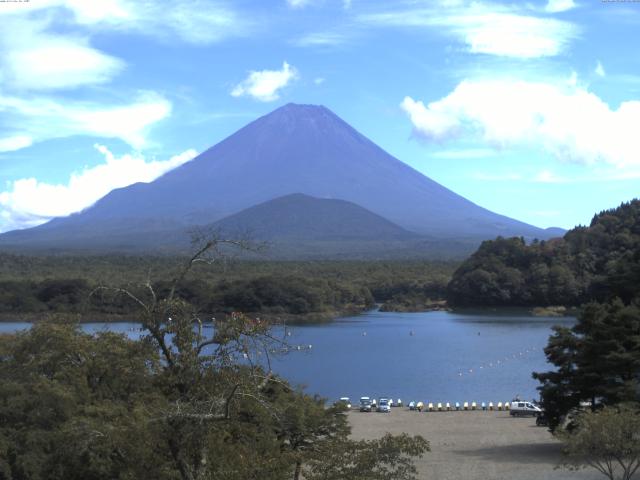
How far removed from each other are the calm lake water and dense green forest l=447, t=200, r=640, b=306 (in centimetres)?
572

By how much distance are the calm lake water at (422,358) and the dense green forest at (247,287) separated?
3.56 m

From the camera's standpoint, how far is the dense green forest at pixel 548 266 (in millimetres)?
57312

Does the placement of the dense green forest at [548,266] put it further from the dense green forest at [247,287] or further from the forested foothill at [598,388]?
the forested foothill at [598,388]

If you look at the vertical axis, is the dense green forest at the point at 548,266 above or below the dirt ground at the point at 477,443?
above

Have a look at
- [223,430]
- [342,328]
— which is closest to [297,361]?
[342,328]

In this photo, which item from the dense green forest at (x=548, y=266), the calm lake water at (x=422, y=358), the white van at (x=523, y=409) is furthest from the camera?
the dense green forest at (x=548, y=266)

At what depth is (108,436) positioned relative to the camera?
628 centimetres

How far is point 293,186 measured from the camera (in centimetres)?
16475

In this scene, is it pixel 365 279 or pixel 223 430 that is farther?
pixel 365 279

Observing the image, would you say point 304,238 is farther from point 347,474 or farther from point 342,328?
point 347,474

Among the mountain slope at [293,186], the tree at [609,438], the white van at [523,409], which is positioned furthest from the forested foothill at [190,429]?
the mountain slope at [293,186]

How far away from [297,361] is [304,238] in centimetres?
10139

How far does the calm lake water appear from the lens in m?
27.6

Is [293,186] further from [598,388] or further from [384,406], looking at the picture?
[598,388]
